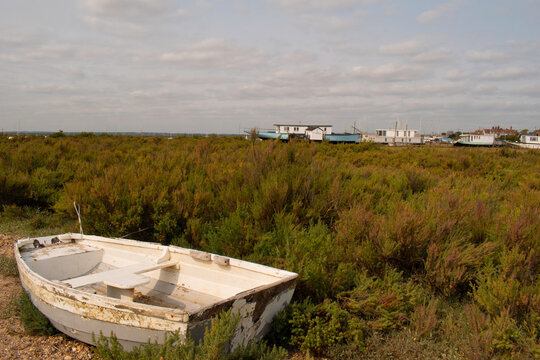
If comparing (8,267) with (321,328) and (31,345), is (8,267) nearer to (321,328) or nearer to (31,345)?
(31,345)

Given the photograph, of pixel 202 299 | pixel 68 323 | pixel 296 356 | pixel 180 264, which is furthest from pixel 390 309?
pixel 68 323

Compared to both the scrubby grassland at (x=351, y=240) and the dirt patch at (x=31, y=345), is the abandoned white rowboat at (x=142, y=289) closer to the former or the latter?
the dirt patch at (x=31, y=345)

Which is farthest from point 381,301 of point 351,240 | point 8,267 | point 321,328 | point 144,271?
point 8,267

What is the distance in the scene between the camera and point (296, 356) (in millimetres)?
3699

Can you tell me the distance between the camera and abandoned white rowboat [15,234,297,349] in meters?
3.18

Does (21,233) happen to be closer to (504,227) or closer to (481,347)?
(481,347)

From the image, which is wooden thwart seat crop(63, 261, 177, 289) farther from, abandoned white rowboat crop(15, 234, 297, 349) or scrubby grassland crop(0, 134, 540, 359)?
scrubby grassland crop(0, 134, 540, 359)

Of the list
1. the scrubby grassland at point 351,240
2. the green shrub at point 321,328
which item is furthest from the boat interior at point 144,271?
the scrubby grassland at point 351,240

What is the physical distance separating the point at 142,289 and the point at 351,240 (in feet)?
9.43

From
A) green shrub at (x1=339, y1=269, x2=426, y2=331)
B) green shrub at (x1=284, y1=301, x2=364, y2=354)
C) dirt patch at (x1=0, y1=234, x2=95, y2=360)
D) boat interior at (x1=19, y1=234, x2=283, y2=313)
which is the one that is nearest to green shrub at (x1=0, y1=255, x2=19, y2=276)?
boat interior at (x1=19, y1=234, x2=283, y2=313)

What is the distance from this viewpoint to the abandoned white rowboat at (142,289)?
3.18 m

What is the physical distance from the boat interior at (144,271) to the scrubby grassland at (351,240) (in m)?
0.65

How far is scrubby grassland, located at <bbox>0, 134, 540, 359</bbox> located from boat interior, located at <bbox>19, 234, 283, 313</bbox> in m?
0.65

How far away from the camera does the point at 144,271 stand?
4.40m
